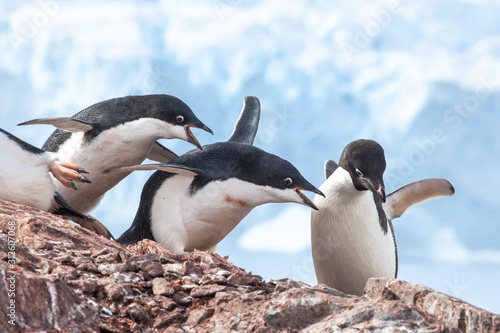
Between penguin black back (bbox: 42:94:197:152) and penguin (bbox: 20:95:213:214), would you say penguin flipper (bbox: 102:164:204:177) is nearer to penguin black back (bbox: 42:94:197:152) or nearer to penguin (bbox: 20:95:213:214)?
penguin (bbox: 20:95:213:214)

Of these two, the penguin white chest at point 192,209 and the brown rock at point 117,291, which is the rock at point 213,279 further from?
the penguin white chest at point 192,209

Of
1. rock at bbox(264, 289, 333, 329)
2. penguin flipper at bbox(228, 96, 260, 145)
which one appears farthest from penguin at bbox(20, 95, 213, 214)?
rock at bbox(264, 289, 333, 329)

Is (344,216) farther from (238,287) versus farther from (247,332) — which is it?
(247,332)

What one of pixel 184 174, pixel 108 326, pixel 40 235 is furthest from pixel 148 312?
pixel 184 174

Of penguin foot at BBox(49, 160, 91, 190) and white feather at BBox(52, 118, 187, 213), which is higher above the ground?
white feather at BBox(52, 118, 187, 213)

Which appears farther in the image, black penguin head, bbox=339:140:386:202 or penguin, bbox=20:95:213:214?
penguin, bbox=20:95:213:214

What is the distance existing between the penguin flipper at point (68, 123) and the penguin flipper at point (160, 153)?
2.80 feet

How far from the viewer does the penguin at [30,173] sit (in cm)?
439

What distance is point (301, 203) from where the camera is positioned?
4.66m

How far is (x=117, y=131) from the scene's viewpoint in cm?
527

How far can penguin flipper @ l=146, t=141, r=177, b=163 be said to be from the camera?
6.04 metres

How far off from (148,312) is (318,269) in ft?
8.50

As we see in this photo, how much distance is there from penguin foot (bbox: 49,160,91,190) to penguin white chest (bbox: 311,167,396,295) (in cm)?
188

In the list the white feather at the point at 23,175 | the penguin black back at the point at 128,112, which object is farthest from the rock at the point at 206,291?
the penguin black back at the point at 128,112
